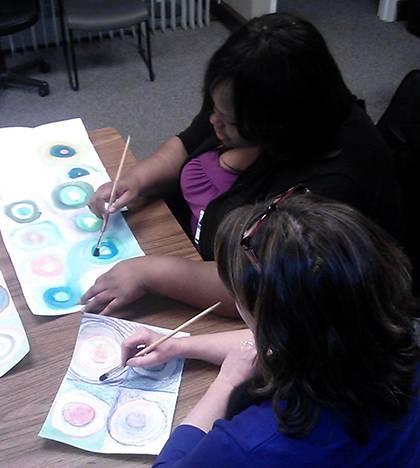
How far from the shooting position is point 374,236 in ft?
2.30

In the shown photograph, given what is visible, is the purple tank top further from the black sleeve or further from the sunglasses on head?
the sunglasses on head

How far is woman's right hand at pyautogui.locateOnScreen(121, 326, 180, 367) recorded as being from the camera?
0.95 meters

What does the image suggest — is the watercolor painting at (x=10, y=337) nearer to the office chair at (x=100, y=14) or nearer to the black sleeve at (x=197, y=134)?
the black sleeve at (x=197, y=134)

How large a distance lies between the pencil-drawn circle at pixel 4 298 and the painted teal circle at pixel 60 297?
6cm

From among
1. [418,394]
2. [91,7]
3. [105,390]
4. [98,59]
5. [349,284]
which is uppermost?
[349,284]

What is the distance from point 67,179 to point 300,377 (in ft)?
2.48

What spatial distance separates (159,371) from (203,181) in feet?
1.51

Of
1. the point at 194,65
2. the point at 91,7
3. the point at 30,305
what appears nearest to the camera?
the point at 30,305

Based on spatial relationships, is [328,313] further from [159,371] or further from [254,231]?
[159,371]

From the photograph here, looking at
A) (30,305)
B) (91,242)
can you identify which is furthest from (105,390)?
(91,242)

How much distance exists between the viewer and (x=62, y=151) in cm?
137

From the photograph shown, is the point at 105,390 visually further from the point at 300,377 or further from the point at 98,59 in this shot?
the point at 98,59

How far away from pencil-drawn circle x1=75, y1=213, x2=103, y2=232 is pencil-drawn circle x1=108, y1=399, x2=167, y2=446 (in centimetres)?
39

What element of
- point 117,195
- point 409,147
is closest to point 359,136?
point 409,147
